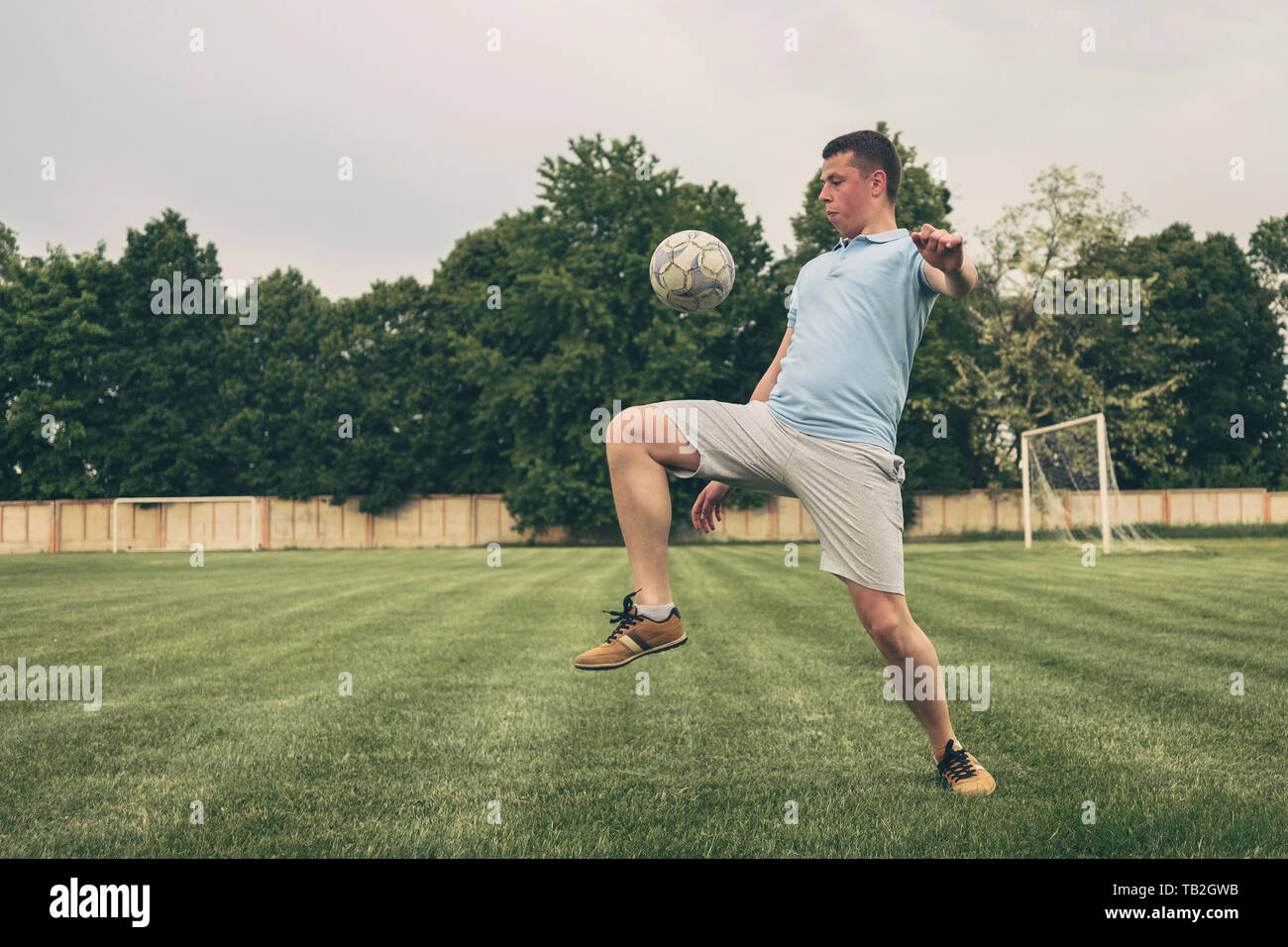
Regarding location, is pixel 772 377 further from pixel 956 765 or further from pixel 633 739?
pixel 633 739

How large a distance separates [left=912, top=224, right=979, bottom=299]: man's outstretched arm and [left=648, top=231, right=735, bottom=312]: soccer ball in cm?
101

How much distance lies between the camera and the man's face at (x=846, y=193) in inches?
168

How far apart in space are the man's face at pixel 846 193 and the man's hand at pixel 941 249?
45 centimetres

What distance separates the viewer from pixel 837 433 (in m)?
4.14

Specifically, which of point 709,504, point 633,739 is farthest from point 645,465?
point 633,739

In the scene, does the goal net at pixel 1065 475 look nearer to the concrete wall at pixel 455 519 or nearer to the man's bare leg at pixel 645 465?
the concrete wall at pixel 455 519

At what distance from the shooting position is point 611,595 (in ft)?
49.3

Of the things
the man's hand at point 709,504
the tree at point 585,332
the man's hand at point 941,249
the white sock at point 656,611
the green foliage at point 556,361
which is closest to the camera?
the man's hand at point 941,249

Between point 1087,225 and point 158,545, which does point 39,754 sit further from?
point 1087,225

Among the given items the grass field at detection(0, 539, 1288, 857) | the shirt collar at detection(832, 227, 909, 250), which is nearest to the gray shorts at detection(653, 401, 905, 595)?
the shirt collar at detection(832, 227, 909, 250)

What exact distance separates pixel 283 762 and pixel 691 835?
257 centimetres

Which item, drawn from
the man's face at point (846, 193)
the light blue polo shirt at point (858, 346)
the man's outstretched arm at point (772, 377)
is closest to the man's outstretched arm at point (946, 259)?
the light blue polo shirt at point (858, 346)

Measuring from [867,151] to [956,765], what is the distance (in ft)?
9.71
